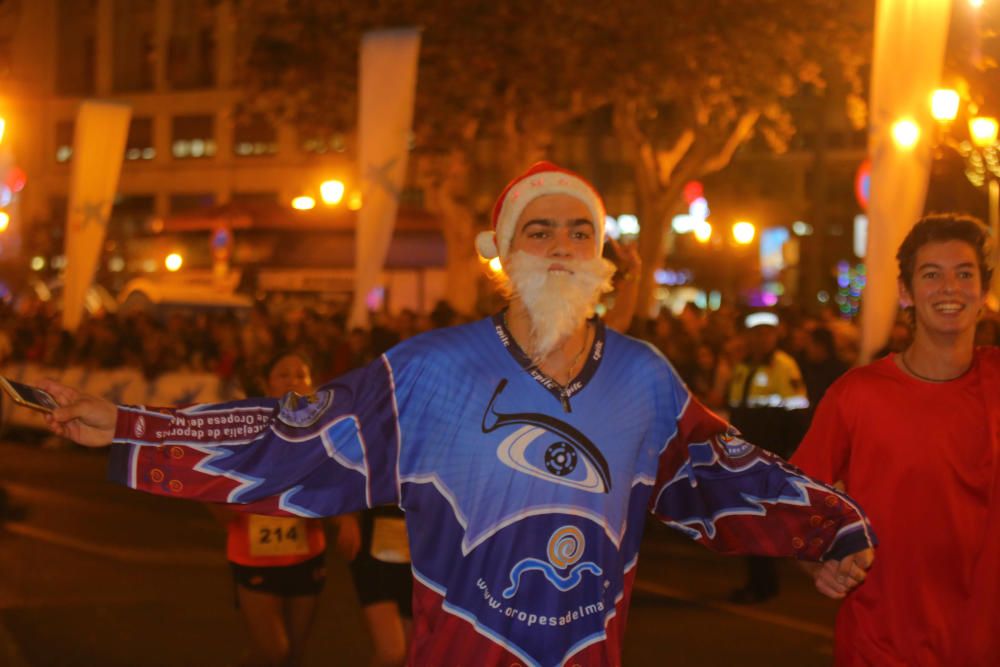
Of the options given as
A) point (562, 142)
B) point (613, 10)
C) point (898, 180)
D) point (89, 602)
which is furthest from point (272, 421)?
point (562, 142)

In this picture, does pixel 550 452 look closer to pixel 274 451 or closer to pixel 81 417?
pixel 274 451

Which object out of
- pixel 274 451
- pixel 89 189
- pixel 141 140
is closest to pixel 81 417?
pixel 274 451

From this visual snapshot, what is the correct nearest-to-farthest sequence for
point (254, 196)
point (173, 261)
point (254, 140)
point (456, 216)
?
point (456, 216)
point (173, 261)
point (254, 196)
point (254, 140)

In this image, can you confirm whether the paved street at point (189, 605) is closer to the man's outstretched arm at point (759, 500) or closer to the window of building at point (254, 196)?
the man's outstretched arm at point (759, 500)

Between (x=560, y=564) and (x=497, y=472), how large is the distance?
26cm

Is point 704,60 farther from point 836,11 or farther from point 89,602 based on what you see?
point 89,602

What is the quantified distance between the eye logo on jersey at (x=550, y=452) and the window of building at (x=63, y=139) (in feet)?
178

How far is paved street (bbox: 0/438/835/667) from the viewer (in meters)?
7.33

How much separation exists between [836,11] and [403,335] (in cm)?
898

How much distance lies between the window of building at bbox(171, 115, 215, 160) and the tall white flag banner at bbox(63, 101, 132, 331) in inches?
1258

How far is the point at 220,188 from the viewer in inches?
2009

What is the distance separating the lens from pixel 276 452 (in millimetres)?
3324

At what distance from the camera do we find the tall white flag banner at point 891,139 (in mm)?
11281

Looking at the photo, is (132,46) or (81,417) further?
Result: (132,46)
